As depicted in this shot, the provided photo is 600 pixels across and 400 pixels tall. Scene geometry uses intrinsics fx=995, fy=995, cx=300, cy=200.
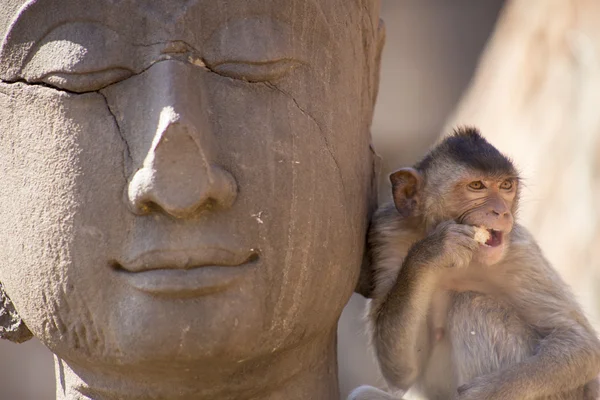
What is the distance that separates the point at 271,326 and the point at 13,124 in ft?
3.71

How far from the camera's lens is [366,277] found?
4.45 m

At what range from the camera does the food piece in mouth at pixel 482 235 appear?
4.12 meters

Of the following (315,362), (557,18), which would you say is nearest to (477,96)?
(557,18)

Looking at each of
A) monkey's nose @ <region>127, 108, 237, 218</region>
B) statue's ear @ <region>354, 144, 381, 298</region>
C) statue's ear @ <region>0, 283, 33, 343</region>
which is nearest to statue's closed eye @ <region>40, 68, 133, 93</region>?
monkey's nose @ <region>127, 108, 237, 218</region>

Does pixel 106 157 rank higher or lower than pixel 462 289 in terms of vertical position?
higher

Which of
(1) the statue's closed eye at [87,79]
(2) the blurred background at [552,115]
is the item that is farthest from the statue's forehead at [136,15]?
(2) the blurred background at [552,115]

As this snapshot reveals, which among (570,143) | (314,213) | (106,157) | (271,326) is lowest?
(570,143)

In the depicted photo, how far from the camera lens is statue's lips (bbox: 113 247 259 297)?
3.23 meters

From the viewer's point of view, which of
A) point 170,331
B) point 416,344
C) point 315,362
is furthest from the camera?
point 416,344

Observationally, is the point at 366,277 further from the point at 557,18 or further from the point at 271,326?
the point at 557,18

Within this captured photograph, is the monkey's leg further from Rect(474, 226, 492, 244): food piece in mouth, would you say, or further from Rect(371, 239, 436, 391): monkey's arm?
Rect(474, 226, 492, 244): food piece in mouth

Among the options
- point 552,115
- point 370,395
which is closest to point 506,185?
point 370,395

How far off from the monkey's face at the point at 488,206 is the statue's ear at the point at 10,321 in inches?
73.3

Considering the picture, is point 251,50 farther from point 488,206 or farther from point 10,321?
point 10,321
